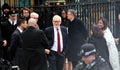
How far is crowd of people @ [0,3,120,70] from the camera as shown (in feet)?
38.1

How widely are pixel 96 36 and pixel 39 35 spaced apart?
1.48 metres

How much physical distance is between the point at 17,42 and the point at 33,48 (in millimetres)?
738

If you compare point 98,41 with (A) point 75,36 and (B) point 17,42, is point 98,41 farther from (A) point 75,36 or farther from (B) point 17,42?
(A) point 75,36

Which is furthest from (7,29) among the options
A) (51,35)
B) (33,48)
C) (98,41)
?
(98,41)

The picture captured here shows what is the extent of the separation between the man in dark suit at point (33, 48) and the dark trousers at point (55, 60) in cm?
92

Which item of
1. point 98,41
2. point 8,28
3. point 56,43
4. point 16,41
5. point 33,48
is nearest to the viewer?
point 98,41

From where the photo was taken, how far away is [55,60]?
13.1 meters

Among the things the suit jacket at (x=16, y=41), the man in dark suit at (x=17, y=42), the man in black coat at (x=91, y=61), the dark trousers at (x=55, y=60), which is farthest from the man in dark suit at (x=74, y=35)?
the man in black coat at (x=91, y=61)

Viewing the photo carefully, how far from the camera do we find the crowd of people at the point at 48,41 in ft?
38.1

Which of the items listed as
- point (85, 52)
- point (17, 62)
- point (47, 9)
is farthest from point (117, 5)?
point (85, 52)

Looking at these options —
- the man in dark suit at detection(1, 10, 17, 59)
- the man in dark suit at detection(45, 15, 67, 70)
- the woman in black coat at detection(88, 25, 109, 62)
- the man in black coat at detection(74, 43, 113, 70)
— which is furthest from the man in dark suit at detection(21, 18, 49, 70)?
the man in black coat at detection(74, 43, 113, 70)

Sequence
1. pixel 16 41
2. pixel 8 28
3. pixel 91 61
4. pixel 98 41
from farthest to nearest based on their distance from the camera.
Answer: pixel 8 28 → pixel 16 41 → pixel 98 41 → pixel 91 61

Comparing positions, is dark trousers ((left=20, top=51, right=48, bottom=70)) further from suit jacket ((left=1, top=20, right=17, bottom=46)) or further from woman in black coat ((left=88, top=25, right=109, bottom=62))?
suit jacket ((left=1, top=20, right=17, bottom=46))

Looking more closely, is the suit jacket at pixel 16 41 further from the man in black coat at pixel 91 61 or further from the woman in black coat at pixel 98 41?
the man in black coat at pixel 91 61
